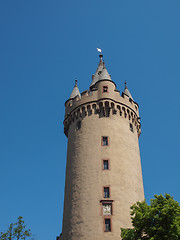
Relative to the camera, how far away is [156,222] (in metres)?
24.2

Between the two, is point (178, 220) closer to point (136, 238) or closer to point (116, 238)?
point (136, 238)

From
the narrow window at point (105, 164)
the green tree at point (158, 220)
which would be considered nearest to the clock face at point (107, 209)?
the narrow window at point (105, 164)

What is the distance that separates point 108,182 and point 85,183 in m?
2.58

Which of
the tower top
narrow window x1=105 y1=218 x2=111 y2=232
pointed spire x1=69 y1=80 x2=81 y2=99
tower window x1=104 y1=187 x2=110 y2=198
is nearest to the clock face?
narrow window x1=105 y1=218 x2=111 y2=232

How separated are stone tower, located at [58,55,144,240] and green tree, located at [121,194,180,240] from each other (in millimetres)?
6523

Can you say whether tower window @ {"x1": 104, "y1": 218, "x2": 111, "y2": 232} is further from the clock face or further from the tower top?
the tower top

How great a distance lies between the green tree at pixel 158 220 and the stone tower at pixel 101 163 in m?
6.52

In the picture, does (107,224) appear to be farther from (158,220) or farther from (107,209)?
(158,220)

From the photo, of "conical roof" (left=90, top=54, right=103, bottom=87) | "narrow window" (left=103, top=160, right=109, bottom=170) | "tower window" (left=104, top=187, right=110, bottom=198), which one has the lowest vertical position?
"tower window" (left=104, top=187, right=110, bottom=198)

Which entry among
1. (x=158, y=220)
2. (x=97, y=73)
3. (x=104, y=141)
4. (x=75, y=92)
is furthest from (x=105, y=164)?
(x=97, y=73)

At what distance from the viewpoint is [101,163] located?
3538 centimetres

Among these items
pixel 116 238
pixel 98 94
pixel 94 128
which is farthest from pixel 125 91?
pixel 116 238

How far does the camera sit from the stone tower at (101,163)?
105 feet

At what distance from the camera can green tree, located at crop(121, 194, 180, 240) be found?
75.9ft
